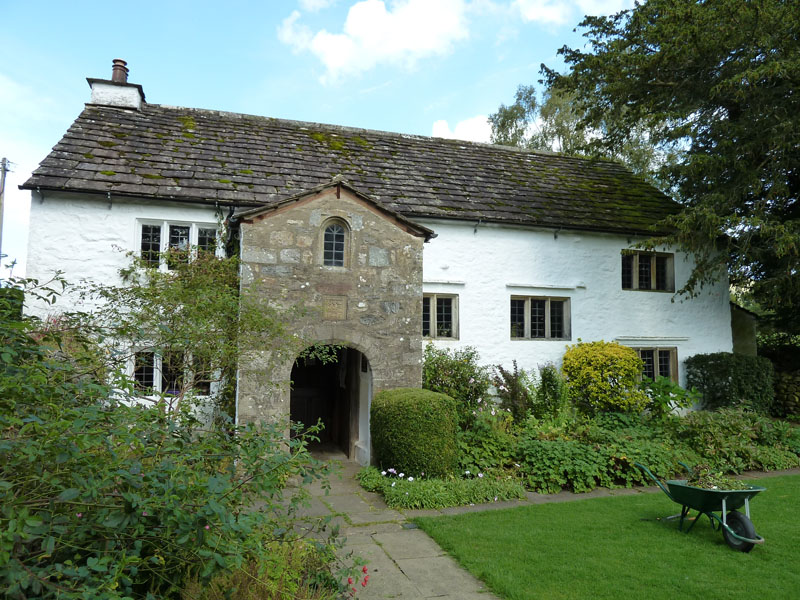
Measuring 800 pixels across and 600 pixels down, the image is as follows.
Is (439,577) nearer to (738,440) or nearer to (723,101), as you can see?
(738,440)

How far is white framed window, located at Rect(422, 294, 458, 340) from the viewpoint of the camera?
12828 millimetres

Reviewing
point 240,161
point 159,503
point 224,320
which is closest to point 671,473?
point 224,320

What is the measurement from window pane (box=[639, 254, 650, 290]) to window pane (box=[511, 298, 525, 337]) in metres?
3.81

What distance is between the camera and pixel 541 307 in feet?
45.9

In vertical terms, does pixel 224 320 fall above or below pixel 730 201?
below

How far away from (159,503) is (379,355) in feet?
21.8

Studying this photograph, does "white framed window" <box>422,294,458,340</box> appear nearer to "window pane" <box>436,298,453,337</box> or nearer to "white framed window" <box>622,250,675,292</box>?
"window pane" <box>436,298,453,337</box>

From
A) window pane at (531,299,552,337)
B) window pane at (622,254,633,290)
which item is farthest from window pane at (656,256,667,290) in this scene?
window pane at (531,299,552,337)

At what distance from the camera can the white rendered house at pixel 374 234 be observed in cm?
923

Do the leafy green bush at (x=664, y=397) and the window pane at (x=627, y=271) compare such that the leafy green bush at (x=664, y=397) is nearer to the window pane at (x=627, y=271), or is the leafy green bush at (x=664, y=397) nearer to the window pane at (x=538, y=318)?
the window pane at (x=538, y=318)

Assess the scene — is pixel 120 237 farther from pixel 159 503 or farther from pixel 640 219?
pixel 640 219

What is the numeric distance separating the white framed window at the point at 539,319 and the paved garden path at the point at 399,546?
568cm

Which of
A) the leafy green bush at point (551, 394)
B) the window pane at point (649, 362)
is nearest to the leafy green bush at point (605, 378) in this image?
the leafy green bush at point (551, 394)

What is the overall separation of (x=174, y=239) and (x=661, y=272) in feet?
42.6
